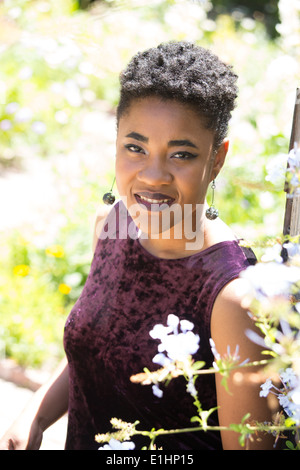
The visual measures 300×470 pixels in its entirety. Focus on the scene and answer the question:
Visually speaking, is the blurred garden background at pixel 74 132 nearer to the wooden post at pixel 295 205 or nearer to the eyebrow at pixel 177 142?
the wooden post at pixel 295 205

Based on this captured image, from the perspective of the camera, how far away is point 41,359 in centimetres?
285

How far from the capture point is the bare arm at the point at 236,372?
1.31 meters

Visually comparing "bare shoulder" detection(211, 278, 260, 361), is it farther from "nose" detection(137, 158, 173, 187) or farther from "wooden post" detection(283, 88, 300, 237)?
"nose" detection(137, 158, 173, 187)

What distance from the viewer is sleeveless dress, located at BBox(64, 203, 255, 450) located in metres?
1.50

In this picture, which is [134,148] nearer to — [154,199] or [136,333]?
[154,199]

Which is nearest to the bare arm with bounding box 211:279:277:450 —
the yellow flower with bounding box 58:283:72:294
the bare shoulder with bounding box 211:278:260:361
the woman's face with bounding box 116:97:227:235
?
the bare shoulder with bounding box 211:278:260:361

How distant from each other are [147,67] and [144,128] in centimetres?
17

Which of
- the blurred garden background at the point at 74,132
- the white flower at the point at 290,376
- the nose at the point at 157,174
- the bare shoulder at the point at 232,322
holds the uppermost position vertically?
the blurred garden background at the point at 74,132

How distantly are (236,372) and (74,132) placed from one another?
3.71 meters

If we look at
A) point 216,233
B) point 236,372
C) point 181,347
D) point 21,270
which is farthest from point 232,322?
point 21,270

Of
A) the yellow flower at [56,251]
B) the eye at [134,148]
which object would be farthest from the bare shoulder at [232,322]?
the yellow flower at [56,251]
